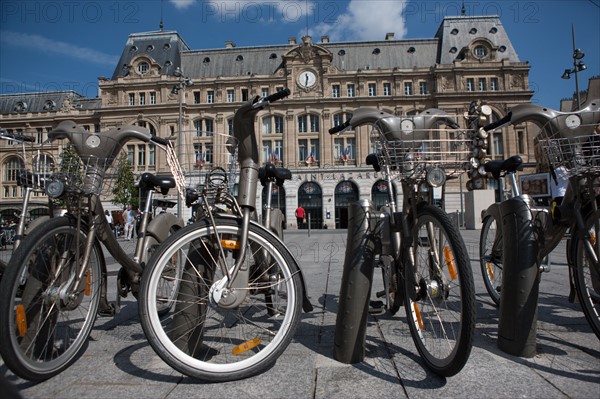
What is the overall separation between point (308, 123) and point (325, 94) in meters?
3.63

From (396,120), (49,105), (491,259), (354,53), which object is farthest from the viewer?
(49,105)

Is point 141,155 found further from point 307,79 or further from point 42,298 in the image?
point 42,298

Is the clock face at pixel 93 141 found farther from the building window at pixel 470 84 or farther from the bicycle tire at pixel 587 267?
the building window at pixel 470 84

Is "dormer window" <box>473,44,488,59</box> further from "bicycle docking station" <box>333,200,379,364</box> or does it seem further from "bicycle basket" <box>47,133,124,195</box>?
"bicycle basket" <box>47,133,124,195</box>

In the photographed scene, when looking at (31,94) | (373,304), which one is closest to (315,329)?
(373,304)

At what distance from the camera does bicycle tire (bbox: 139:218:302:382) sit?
2.12 metres

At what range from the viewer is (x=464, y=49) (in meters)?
43.9

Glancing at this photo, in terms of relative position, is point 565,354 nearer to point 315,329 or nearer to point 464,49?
point 315,329

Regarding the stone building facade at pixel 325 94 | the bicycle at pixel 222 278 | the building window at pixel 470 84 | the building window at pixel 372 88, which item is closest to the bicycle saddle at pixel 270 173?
the bicycle at pixel 222 278

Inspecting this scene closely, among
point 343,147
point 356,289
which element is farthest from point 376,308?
point 343,147

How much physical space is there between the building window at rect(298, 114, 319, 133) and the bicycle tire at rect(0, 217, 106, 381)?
1653 inches

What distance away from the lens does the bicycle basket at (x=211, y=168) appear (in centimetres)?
252

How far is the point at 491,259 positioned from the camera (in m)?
3.72

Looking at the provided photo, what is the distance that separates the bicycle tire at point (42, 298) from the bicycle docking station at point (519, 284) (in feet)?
8.99
